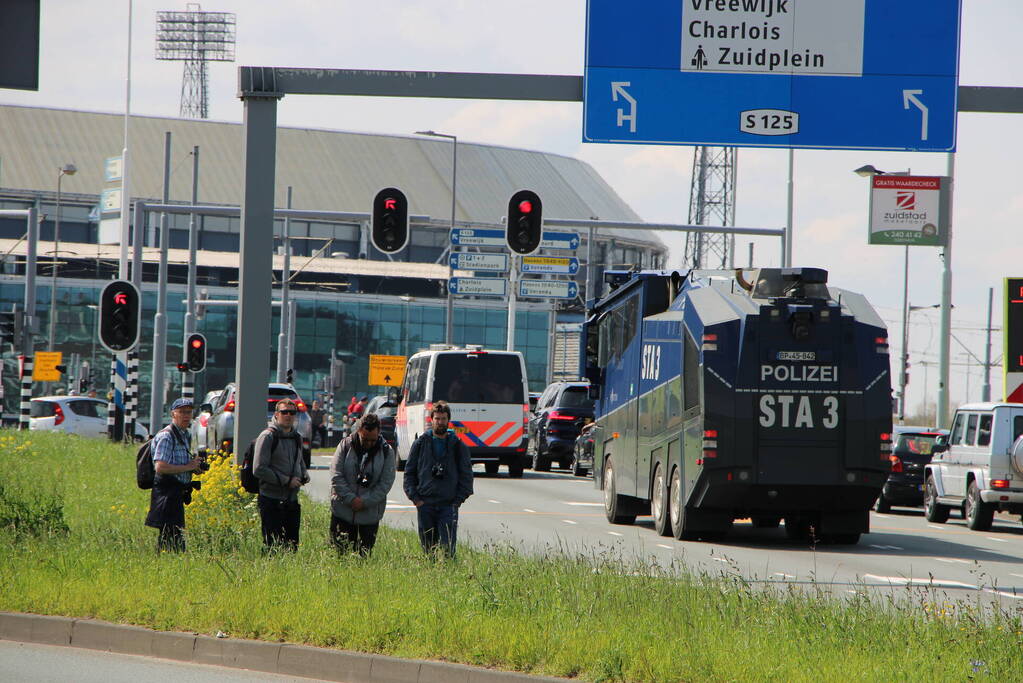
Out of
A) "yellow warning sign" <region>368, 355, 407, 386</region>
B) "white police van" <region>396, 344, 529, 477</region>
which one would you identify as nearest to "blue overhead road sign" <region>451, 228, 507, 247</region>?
"white police van" <region>396, 344, 529, 477</region>

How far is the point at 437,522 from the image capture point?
14.0 meters

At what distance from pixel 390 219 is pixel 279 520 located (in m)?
8.97

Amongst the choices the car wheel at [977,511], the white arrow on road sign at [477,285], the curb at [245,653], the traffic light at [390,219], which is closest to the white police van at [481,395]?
the car wheel at [977,511]

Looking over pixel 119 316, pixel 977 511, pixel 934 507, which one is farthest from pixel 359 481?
pixel 934 507

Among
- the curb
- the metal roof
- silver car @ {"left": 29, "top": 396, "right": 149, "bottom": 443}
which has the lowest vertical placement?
silver car @ {"left": 29, "top": 396, "right": 149, "bottom": 443}

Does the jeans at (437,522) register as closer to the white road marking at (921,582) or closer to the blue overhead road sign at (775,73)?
the white road marking at (921,582)

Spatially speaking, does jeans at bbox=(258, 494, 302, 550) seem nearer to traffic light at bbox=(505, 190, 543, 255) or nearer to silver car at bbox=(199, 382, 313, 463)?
traffic light at bbox=(505, 190, 543, 255)

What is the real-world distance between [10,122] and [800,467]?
87.4 meters

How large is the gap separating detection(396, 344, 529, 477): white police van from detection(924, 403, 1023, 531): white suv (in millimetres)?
10901

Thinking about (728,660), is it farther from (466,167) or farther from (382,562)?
(466,167)

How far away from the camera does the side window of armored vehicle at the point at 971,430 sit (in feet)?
80.4

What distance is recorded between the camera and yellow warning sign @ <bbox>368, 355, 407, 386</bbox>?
56.6 m

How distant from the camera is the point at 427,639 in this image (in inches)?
368

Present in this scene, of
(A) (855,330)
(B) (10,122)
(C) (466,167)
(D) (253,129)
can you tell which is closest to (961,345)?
(C) (466,167)
